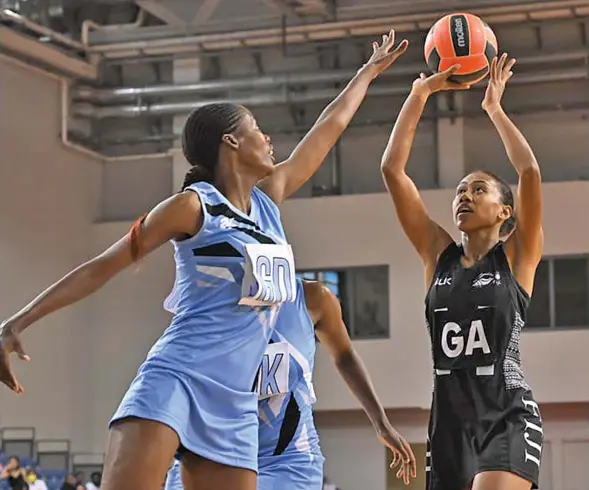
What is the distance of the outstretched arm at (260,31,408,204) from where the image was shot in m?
4.01

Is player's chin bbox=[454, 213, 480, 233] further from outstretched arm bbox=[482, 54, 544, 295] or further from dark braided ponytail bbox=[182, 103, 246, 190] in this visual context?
dark braided ponytail bbox=[182, 103, 246, 190]

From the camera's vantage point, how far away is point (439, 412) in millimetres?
4250

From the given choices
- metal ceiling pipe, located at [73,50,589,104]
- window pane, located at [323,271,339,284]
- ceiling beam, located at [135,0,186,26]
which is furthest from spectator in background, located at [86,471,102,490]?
ceiling beam, located at [135,0,186,26]

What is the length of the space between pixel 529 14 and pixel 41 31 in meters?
7.42

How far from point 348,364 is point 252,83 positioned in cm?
1401

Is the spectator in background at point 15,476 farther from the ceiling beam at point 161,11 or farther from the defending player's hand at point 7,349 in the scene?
the defending player's hand at point 7,349

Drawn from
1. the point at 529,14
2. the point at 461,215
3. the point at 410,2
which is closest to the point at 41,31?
the point at 410,2

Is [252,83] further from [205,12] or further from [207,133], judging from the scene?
[207,133]

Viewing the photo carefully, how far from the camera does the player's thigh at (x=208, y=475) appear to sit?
336cm

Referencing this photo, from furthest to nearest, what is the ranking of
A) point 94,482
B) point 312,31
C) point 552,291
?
point 312,31 < point 552,291 < point 94,482

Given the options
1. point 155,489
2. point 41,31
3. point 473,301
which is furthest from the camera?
point 41,31

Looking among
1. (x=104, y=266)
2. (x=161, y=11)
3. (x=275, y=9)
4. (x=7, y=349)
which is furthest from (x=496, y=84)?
(x=161, y=11)

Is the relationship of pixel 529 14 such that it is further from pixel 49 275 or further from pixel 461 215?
pixel 461 215

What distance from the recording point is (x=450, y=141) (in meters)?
17.7
